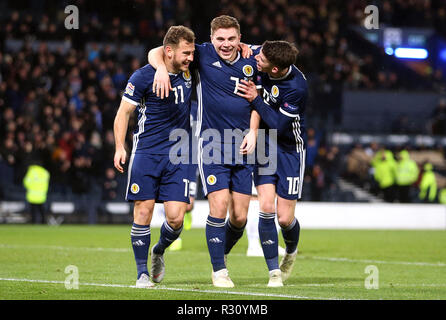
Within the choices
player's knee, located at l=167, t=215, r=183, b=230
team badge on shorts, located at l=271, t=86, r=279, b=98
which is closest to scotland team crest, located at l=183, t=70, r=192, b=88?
team badge on shorts, located at l=271, t=86, r=279, b=98

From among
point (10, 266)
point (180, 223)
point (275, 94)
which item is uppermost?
point (275, 94)

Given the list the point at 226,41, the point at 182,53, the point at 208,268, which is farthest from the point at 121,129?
the point at 208,268

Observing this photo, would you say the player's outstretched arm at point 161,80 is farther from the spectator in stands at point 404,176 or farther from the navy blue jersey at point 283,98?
the spectator in stands at point 404,176

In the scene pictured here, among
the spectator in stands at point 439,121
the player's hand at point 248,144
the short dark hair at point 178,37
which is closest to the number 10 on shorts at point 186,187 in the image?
the player's hand at point 248,144

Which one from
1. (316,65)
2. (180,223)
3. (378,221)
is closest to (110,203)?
(378,221)

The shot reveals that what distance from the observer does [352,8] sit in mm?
35562

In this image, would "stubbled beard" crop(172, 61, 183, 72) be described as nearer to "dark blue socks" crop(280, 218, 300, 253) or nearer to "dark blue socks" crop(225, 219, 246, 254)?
"dark blue socks" crop(225, 219, 246, 254)

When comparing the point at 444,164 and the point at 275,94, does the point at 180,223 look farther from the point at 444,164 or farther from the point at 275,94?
the point at 444,164

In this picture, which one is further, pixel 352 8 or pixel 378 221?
pixel 352 8

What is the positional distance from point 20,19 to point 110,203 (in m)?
8.59

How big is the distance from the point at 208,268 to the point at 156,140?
312 cm

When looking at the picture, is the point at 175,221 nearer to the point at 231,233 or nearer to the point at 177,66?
the point at 231,233

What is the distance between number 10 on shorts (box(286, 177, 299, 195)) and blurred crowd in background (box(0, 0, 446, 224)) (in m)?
14.9

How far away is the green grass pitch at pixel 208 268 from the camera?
801 centimetres
